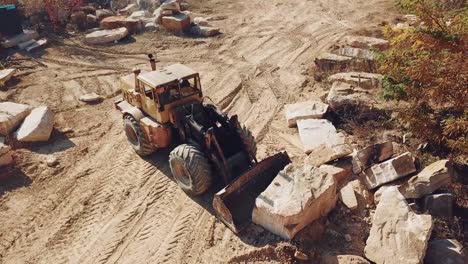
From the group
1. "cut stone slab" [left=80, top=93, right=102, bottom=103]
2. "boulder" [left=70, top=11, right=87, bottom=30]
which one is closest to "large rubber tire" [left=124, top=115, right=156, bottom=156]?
"cut stone slab" [left=80, top=93, right=102, bottom=103]

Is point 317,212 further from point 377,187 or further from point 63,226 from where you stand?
point 63,226

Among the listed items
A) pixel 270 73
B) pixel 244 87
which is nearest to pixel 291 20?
pixel 270 73

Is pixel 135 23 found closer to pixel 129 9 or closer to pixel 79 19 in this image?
pixel 129 9

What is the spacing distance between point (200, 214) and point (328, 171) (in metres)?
2.38

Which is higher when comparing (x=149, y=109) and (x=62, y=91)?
(x=149, y=109)

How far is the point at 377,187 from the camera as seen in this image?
709cm

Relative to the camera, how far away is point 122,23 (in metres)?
16.4

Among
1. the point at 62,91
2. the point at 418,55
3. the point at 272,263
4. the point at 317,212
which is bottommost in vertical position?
the point at 62,91

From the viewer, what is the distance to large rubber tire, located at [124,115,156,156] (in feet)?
28.1

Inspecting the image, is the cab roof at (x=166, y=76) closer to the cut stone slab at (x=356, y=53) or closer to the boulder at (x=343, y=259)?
the boulder at (x=343, y=259)

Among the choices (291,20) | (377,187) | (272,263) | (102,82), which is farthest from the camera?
(291,20)

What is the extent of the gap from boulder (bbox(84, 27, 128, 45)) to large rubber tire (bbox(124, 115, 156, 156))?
25.6ft

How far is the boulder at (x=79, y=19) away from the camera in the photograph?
55.7 feet

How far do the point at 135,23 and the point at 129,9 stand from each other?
2.26 metres
